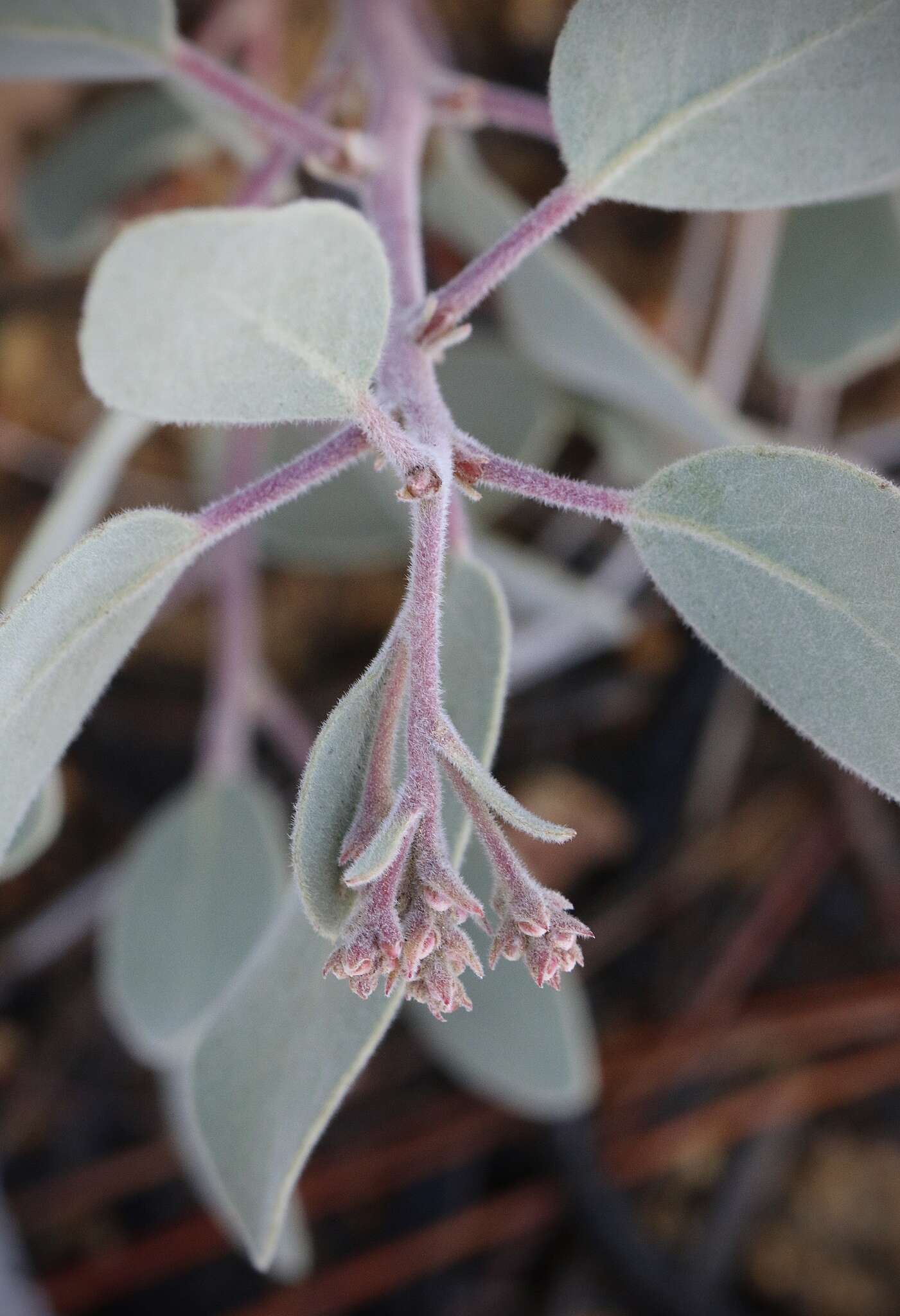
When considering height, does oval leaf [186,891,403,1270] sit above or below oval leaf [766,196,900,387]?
below

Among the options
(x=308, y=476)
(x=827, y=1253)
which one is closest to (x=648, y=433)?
(x=308, y=476)

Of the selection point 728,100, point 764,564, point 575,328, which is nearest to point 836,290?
point 575,328

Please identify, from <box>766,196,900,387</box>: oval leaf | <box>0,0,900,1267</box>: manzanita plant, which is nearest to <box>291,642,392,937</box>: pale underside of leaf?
<box>0,0,900,1267</box>: manzanita plant

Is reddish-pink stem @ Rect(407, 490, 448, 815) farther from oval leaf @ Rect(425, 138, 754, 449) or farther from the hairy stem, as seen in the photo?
the hairy stem

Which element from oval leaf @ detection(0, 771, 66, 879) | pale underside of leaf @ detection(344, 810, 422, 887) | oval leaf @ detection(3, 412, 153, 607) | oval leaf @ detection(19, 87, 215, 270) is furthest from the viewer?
oval leaf @ detection(19, 87, 215, 270)

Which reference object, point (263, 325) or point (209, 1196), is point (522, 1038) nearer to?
point (209, 1196)

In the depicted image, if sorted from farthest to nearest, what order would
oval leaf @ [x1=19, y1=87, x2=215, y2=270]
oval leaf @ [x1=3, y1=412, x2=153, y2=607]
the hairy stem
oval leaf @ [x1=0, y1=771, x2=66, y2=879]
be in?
1. oval leaf @ [x1=19, y1=87, x2=215, y2=270]
2. the hairy stem
3. oval leaf @ [x1=3, y1=412, x2=153, y2=607]
4. oval leaf @ [x1=0, y1=771, x2=66, y2=879]

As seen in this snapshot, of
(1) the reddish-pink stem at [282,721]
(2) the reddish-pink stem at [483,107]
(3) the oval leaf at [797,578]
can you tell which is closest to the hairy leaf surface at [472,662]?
(3) the oval leaf at [797,578]
